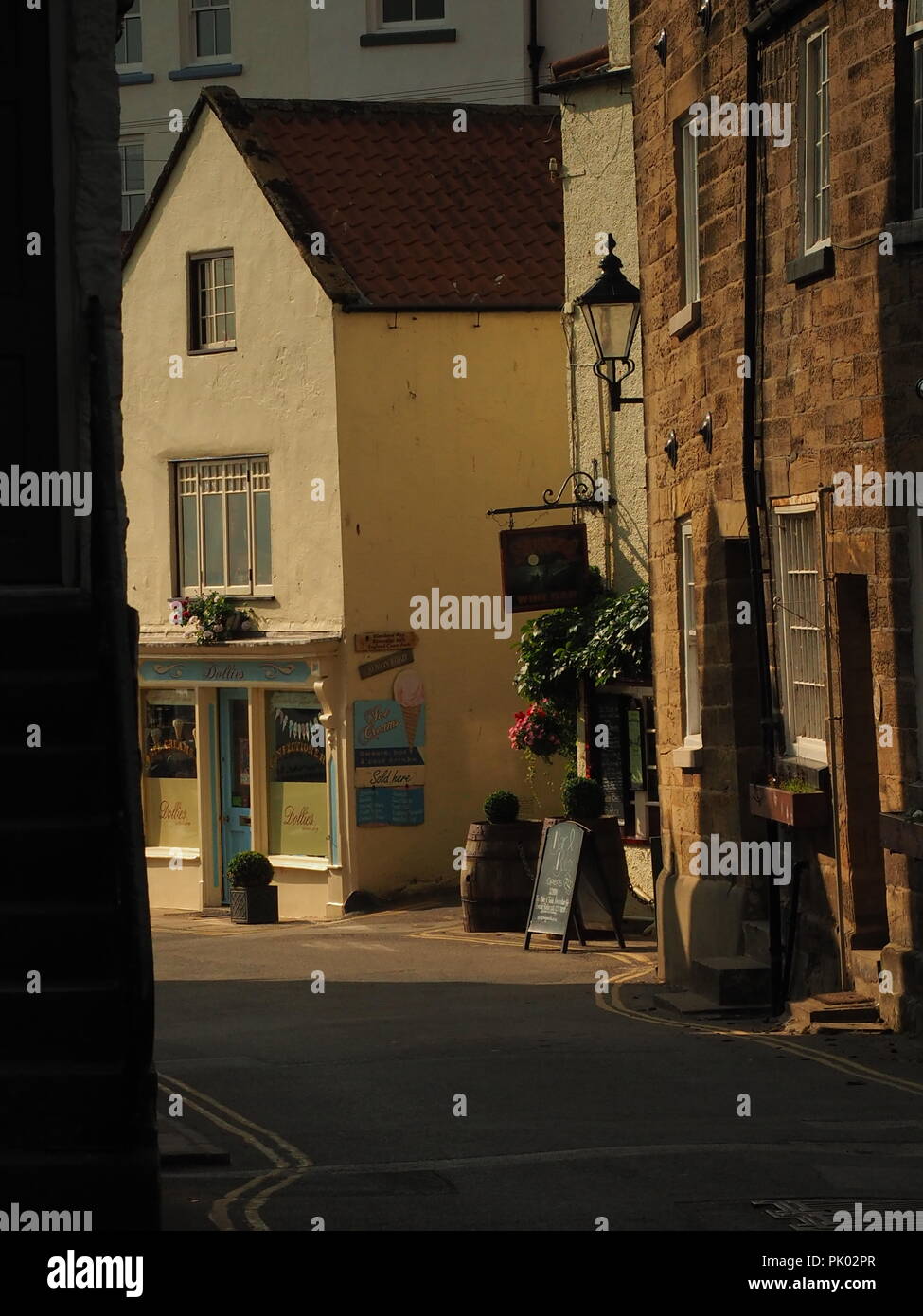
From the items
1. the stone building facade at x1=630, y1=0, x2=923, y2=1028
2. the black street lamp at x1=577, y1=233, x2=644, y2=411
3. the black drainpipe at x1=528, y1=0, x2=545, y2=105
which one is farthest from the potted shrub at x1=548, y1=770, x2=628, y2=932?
the black drainpipe at x1=528, y1=0, x2=545, y2=105

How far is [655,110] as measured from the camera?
15.4 meters

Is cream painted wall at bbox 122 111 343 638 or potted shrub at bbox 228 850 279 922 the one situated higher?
cream painted wall at bbox 122 111 343 638

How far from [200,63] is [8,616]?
2504 centimetres

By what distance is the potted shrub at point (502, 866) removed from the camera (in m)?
19.5

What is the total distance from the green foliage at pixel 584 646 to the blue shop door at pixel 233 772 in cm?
454

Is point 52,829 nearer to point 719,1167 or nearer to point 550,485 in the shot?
point 719,1167

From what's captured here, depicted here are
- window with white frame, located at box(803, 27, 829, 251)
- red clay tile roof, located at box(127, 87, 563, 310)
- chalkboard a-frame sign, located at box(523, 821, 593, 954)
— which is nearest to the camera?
window with white frame, located at box(803, 27, 829, 251)

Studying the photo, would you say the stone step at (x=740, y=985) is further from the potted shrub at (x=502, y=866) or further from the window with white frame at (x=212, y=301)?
the window with white frame at (x=212, y=301)

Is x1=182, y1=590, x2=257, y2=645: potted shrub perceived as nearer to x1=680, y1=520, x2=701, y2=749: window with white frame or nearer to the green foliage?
the green foliage

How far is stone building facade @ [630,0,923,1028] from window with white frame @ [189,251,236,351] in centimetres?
956

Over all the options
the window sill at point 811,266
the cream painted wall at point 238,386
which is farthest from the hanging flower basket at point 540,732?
the window sill at point 811,266

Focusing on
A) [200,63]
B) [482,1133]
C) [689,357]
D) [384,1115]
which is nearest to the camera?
[482,1133]

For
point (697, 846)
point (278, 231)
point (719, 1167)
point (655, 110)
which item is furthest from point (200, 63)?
point (719, 1167)

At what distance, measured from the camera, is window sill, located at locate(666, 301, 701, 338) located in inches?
568
